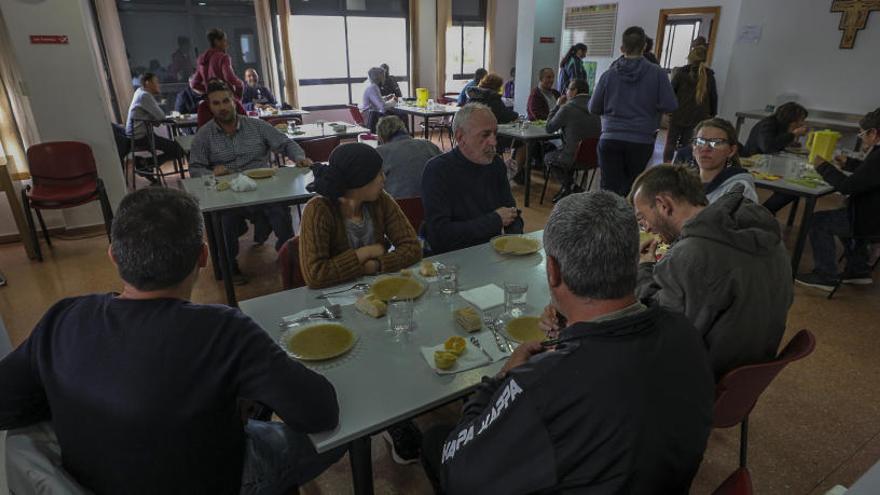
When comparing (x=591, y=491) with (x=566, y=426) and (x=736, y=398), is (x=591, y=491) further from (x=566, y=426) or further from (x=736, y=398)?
(x=736, y=398)

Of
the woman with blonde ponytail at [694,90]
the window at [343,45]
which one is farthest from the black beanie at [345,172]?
the window at [343,45]

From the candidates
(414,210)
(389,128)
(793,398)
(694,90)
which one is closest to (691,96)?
(694,90)

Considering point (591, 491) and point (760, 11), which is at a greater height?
point (760, 11)

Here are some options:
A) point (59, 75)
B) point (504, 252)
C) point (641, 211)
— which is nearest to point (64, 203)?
point (59, 75)

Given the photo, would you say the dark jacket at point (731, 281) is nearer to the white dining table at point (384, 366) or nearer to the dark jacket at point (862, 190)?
the white dining table at point (384, 366)

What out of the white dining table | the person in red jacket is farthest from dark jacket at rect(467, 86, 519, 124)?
the white dining table

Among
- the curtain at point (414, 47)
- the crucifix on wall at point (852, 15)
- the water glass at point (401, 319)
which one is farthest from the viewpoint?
the curtain at point (414, 47)

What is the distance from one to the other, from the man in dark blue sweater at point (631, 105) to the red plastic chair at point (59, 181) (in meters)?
4.85

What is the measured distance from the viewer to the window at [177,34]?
806 cm

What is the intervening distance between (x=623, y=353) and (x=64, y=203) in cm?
520

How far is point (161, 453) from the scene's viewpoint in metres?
1.12

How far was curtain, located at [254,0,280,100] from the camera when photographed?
8.75 metres

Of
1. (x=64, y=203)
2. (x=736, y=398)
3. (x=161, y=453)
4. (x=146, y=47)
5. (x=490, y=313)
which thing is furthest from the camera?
(x=146, y=47)

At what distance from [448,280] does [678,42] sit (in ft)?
34.1
